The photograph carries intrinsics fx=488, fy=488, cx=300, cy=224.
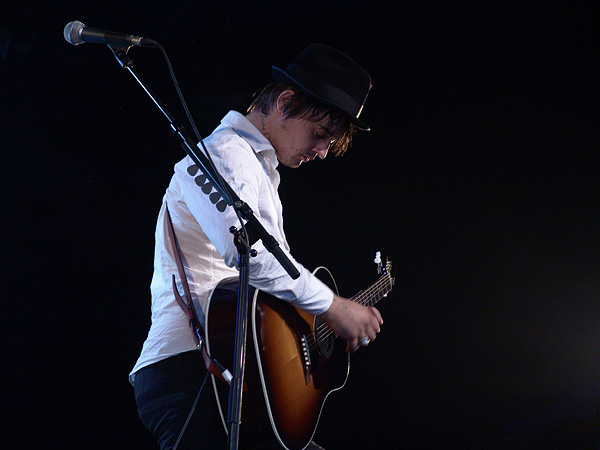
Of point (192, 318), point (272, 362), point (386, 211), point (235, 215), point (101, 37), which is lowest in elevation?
point (386, 211)

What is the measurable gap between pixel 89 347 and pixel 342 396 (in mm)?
1695

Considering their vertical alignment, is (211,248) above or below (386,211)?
above

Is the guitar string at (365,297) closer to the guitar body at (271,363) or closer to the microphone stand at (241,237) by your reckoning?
the guitar body at (271,363)

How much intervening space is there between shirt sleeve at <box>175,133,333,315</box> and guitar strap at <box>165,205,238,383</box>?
0.17 m

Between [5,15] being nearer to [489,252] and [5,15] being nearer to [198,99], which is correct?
[198,99]

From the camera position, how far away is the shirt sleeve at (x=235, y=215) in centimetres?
130

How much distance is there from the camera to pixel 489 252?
10.5 feet

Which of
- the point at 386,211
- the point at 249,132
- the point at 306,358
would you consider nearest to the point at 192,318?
the point at 306,358

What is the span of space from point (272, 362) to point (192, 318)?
11.2 inches

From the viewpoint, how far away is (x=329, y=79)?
171 centimetres

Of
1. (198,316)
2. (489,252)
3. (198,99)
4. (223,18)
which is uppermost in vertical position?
(223,18)

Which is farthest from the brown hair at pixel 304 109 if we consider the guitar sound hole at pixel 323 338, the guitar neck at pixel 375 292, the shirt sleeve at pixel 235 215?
the guitar neck at pixel 375 292

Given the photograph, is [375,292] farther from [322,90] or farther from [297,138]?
[322,90]

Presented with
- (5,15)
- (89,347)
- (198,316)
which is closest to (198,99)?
(5,15)
